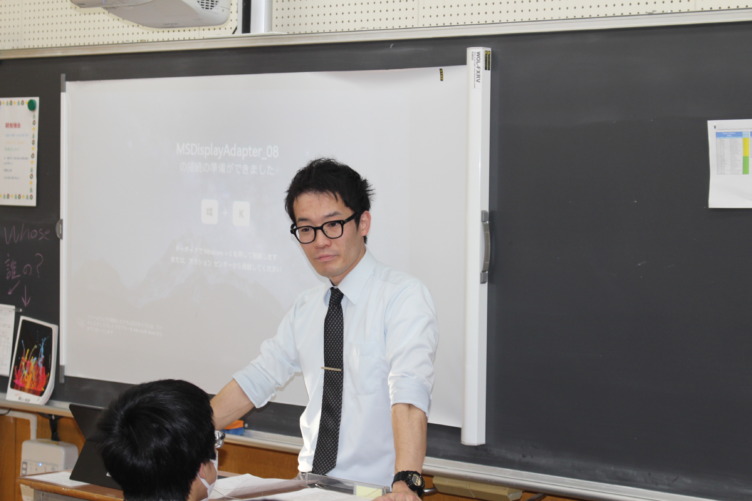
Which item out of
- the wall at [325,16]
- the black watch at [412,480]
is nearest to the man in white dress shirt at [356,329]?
the black watch at [412,480]

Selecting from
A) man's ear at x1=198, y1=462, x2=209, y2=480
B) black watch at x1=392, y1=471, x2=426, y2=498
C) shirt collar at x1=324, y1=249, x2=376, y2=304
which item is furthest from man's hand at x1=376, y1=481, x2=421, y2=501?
shirt collar at x1=324, y1=249, x2=376, y2=304

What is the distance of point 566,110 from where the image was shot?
2.69 metres

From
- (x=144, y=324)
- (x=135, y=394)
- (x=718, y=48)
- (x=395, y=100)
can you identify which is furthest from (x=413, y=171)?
(x=135, y=394)

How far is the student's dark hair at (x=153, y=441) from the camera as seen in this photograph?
1.53m

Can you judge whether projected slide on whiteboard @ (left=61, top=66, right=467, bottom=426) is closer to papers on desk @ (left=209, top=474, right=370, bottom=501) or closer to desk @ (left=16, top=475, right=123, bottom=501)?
papers on desk @ (left=209, top=474, right=370, bottom=501)

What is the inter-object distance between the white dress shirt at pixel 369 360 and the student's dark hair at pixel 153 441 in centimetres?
66

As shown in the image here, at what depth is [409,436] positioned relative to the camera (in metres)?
2.03

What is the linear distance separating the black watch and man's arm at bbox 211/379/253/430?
0.63 m

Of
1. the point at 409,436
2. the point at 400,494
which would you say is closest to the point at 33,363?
the point at 409,436

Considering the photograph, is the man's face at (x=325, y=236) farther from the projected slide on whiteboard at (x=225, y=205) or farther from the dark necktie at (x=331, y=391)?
the projected slide on whiteboard at (x=225, y=205)

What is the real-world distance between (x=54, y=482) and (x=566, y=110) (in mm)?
1800

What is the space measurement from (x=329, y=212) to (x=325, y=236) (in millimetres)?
63

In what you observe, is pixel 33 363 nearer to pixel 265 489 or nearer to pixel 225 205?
pixel 225 205

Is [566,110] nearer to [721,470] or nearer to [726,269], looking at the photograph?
[726,269]
